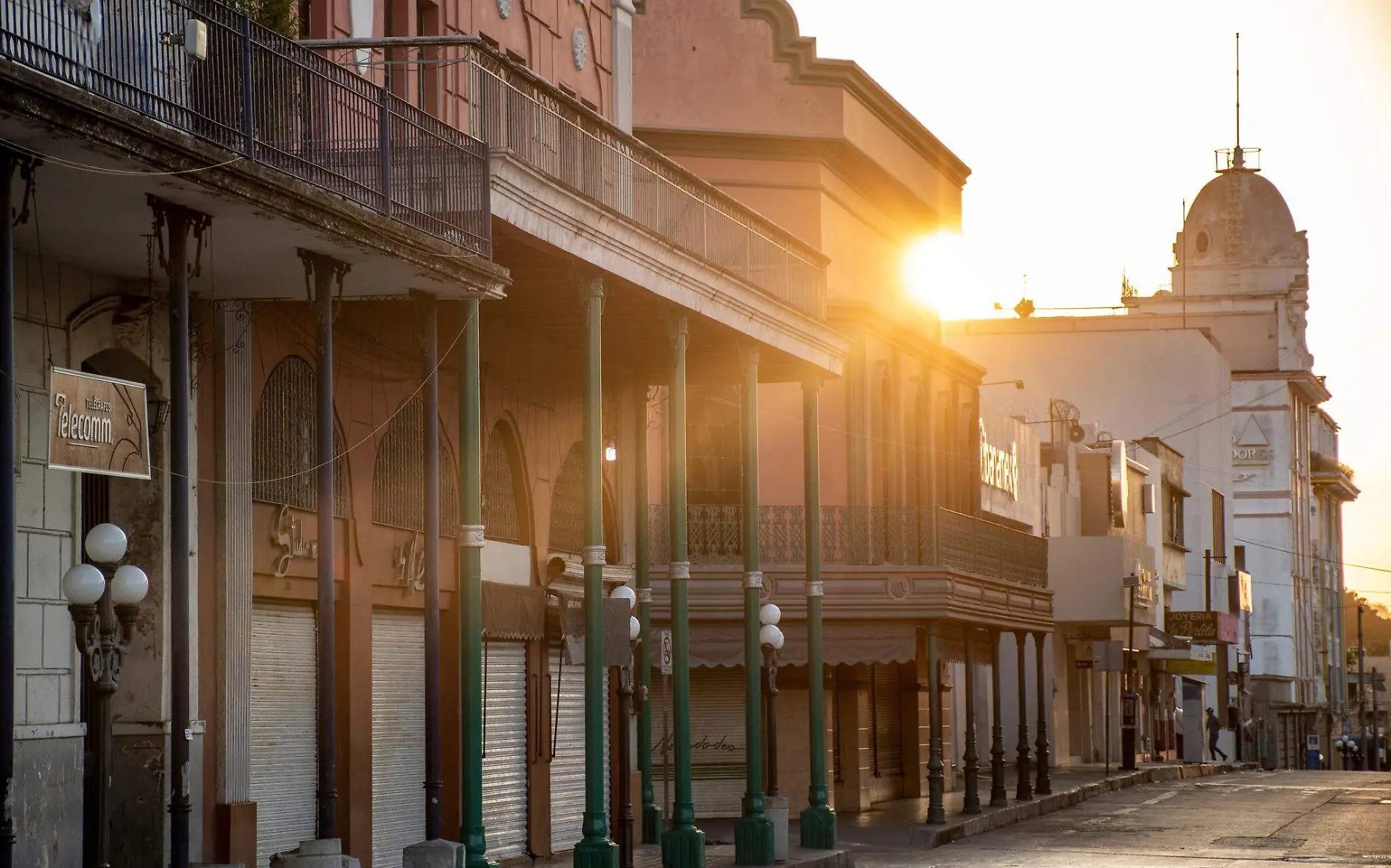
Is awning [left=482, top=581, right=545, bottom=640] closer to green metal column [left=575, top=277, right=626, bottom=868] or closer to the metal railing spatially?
green metal column [left=575, top=277, right=626, bottom=868]

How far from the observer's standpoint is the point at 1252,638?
8994 centimetres

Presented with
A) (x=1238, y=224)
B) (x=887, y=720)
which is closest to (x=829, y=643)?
(x=887, y=720)

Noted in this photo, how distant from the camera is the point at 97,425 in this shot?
528 inches

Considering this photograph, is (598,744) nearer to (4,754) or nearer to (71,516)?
(71,516)

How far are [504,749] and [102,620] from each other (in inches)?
458

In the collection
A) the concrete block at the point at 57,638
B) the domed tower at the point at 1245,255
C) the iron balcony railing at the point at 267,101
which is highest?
the domed tower at the point at 1245,255

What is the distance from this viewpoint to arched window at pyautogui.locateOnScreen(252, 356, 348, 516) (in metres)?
18.1

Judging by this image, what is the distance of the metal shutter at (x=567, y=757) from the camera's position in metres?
24.8

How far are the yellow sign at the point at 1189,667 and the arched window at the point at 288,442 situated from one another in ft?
152

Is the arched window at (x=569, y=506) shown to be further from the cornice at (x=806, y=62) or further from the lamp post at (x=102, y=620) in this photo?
the lamp post at (x=102, y=620)

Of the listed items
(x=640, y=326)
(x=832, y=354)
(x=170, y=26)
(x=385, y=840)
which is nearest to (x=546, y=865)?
(x=385, y=840)

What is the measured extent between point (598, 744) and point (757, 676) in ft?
14.8

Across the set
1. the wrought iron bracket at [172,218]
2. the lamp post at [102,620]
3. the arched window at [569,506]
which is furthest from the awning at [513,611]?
the lamp post at [102,620]

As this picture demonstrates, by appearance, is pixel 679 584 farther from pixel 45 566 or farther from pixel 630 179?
pixel 45 566
